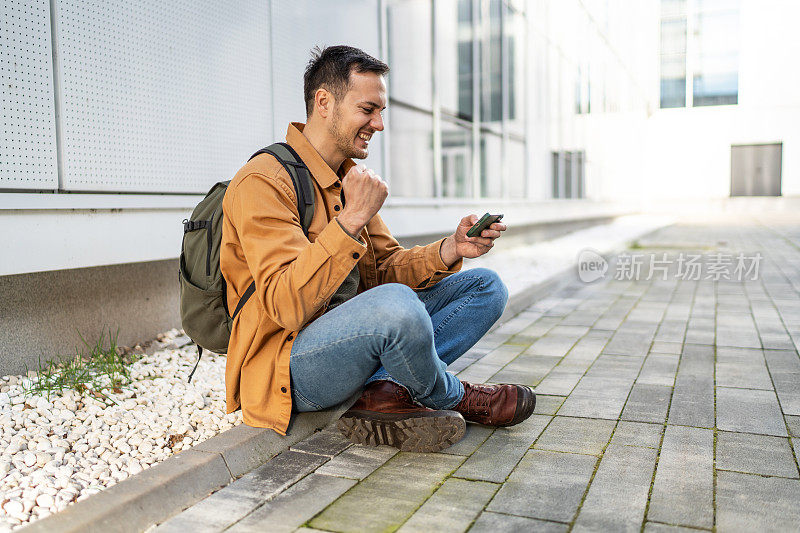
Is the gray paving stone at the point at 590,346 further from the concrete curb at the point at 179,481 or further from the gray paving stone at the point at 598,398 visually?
the concrete curb at the point at 179,481

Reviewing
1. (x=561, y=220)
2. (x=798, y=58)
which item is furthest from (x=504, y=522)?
(x=798, y=58)

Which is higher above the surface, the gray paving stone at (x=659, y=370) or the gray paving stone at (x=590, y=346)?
the gray paving stone at (x=590, y=346)

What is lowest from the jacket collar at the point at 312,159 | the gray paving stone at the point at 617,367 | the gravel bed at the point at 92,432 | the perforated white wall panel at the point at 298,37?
the gray paving stone at the point at 617,367

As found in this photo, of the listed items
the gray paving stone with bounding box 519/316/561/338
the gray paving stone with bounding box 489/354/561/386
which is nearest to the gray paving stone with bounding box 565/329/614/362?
the gray paving stone with bounding box 489/354/561/386

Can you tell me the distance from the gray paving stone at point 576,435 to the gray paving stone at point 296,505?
87 cm

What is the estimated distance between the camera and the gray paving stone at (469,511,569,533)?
213cm

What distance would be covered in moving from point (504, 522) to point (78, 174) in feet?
9.66

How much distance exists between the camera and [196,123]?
464cm

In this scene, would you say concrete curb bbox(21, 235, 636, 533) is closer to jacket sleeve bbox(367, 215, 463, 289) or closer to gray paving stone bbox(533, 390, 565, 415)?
jacket sleeve bbox(367, 215, 463, 289)

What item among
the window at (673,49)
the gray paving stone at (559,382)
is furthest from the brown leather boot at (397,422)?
the window at (673,49)

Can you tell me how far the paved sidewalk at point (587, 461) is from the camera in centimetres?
222

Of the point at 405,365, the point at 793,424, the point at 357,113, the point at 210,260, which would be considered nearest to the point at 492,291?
the point at 405,365

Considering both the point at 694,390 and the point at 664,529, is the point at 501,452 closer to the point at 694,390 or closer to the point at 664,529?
the point at 664,529

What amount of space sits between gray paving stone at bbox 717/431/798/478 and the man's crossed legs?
777mm
